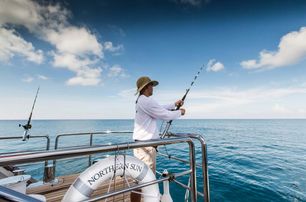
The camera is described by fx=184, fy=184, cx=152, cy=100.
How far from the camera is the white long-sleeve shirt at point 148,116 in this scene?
2.40m

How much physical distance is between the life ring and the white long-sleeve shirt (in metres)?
0.76

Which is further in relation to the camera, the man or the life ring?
the man

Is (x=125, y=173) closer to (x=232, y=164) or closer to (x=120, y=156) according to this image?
(x=120, y=156)

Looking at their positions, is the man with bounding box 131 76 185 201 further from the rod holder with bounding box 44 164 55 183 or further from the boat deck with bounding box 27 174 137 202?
the rod holder with bounding box 44 164 55 183

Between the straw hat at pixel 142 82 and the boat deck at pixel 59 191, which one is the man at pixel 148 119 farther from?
the boat deck at pixel 59 191

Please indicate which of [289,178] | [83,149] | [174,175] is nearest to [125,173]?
[174,175]

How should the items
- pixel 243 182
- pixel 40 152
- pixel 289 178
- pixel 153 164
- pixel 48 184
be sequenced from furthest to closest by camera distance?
pixel 289 178
pixel 243 182
pixel 48 184
pixel 153 164
pixel 40 152

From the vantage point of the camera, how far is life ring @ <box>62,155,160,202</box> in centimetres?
143

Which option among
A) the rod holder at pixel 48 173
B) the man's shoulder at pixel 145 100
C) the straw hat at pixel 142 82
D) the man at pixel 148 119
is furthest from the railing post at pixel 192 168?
the rod holder at pixel 48 173

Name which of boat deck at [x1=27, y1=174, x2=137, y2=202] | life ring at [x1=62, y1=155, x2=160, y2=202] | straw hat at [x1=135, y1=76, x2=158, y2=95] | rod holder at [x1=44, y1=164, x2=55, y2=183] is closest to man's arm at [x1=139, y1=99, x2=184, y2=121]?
straw hat at [x1=135, y1=76, x2=158, y2=95]

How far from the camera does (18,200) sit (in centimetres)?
62

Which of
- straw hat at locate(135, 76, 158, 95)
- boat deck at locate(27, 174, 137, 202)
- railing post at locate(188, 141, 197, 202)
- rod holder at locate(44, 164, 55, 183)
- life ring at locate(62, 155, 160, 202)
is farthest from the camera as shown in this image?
rod holder at locate(44, 164, 55, 183)

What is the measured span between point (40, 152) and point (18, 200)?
0.41 metres

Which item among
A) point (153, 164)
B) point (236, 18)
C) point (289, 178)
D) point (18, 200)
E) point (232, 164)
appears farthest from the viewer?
point (236, 18)
